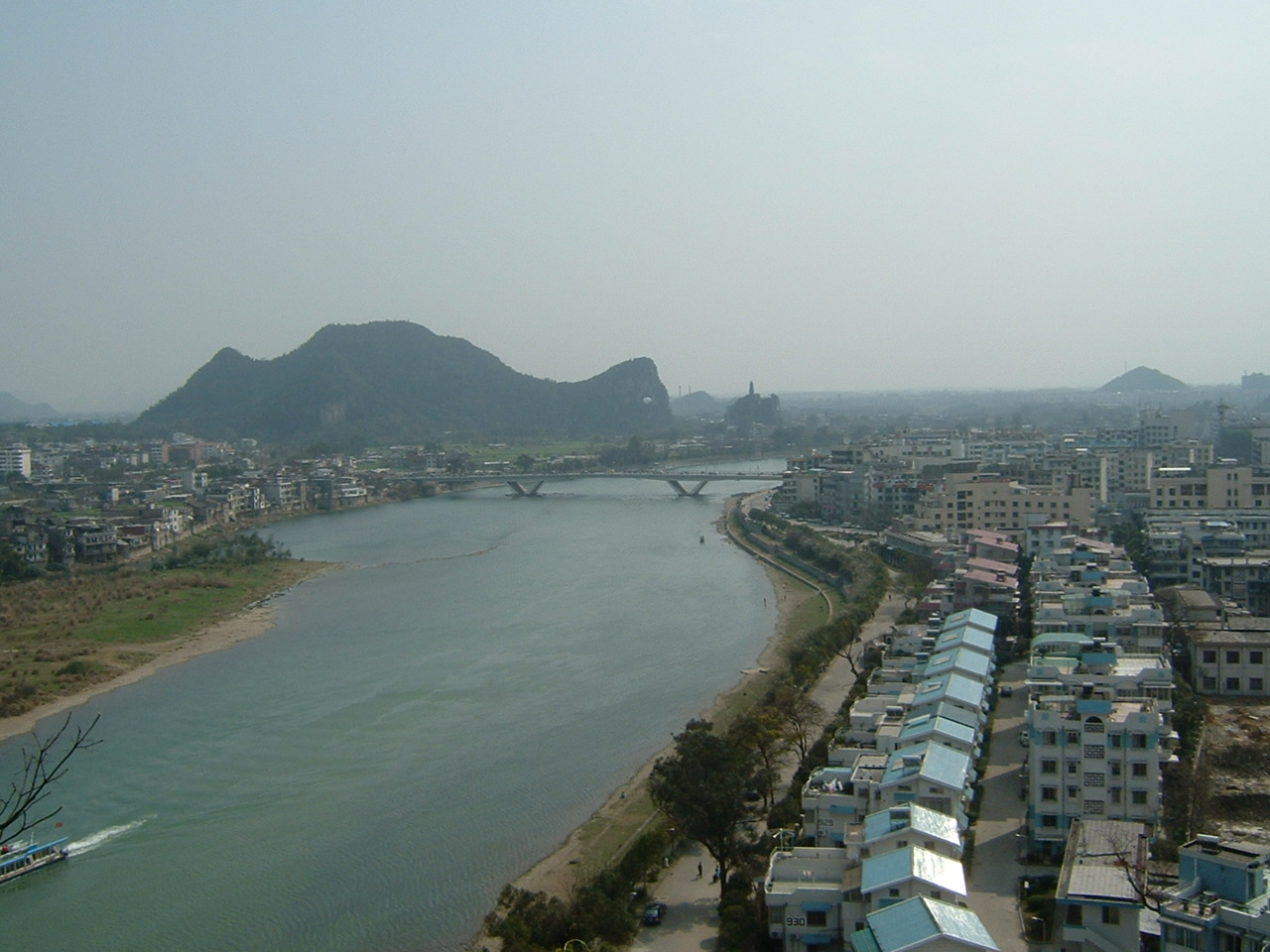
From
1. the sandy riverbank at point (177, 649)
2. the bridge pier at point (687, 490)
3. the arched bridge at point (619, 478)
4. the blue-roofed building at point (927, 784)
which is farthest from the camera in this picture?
the bridge pier at point (687, 490)

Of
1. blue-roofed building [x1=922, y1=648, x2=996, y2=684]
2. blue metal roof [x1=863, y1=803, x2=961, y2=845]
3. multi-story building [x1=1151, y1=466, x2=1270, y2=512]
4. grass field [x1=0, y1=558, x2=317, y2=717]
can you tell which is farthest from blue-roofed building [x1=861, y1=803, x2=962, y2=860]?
multi-story building [x1=1151, y1=466, x2=1270, y2=512]

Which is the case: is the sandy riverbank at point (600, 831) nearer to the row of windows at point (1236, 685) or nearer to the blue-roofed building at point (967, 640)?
the blue-roofed building at point (967, 640)

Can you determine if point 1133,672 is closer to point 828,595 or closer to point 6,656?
point 828,595

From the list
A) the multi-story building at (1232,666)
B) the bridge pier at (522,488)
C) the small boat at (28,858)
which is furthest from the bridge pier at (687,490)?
the small boat at (28,858)

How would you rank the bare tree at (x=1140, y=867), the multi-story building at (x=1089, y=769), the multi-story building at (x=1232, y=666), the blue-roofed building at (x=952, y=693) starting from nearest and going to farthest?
the bare tree at (x=1140, y=867) < the multi-story building at (x=1089, y=769) < the blue-roofed building at (x=952, y=693) < the multi-story building at (x=1232, y=666)

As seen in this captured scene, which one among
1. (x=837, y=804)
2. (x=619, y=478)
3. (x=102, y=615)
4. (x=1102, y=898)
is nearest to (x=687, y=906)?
(x=837, y=804)

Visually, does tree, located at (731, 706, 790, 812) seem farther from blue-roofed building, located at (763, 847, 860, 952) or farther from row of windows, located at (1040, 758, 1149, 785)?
row of windows, located at (1040, 758, 1149, 785)

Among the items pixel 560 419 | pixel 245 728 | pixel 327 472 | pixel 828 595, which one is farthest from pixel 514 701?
pixel 560 419
